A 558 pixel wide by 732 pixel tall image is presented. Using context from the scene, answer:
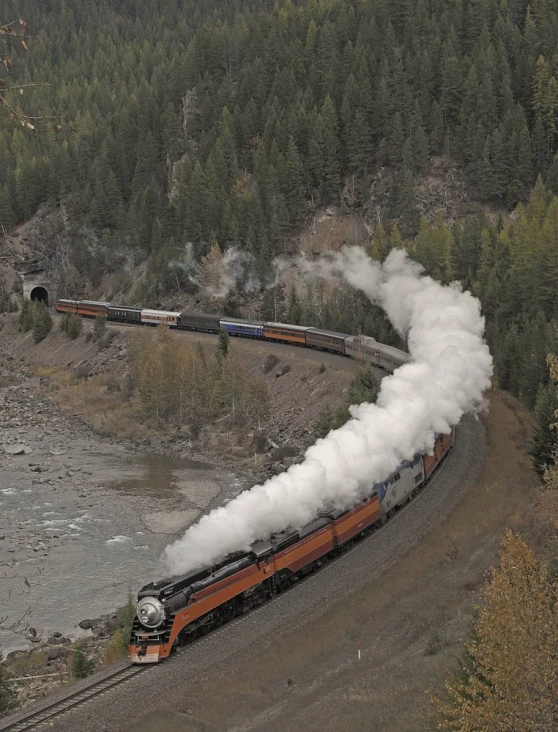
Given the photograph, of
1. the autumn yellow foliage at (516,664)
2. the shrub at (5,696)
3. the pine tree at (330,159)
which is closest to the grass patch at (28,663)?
the shrub at (5,696)

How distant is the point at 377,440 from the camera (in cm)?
4631

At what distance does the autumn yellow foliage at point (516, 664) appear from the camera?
18781 millimetres

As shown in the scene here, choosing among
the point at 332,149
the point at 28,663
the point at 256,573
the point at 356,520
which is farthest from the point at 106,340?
the point at 256,573

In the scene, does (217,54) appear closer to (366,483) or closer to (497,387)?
(497,387)

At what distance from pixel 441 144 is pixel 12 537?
91258 millimetres

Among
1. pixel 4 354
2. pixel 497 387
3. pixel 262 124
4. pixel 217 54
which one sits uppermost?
pixel 217 54

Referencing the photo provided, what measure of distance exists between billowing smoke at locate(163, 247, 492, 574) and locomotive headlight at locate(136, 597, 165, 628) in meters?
2.20

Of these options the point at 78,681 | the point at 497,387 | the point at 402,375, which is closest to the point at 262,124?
the point at 497,387

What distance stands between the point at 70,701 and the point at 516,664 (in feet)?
61.3

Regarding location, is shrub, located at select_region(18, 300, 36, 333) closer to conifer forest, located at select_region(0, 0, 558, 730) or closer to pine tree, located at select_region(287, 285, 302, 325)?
conifer forest, located at select_region(0, 0, 558, 730)

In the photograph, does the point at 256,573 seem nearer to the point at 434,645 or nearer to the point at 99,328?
the point at 434,645

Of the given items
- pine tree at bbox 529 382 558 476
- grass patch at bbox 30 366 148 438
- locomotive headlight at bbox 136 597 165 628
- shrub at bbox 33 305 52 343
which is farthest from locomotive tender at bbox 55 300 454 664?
shrub at bbox 33 305 52 343

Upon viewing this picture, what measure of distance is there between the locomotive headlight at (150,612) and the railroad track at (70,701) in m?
1.72

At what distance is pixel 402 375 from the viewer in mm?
54062
